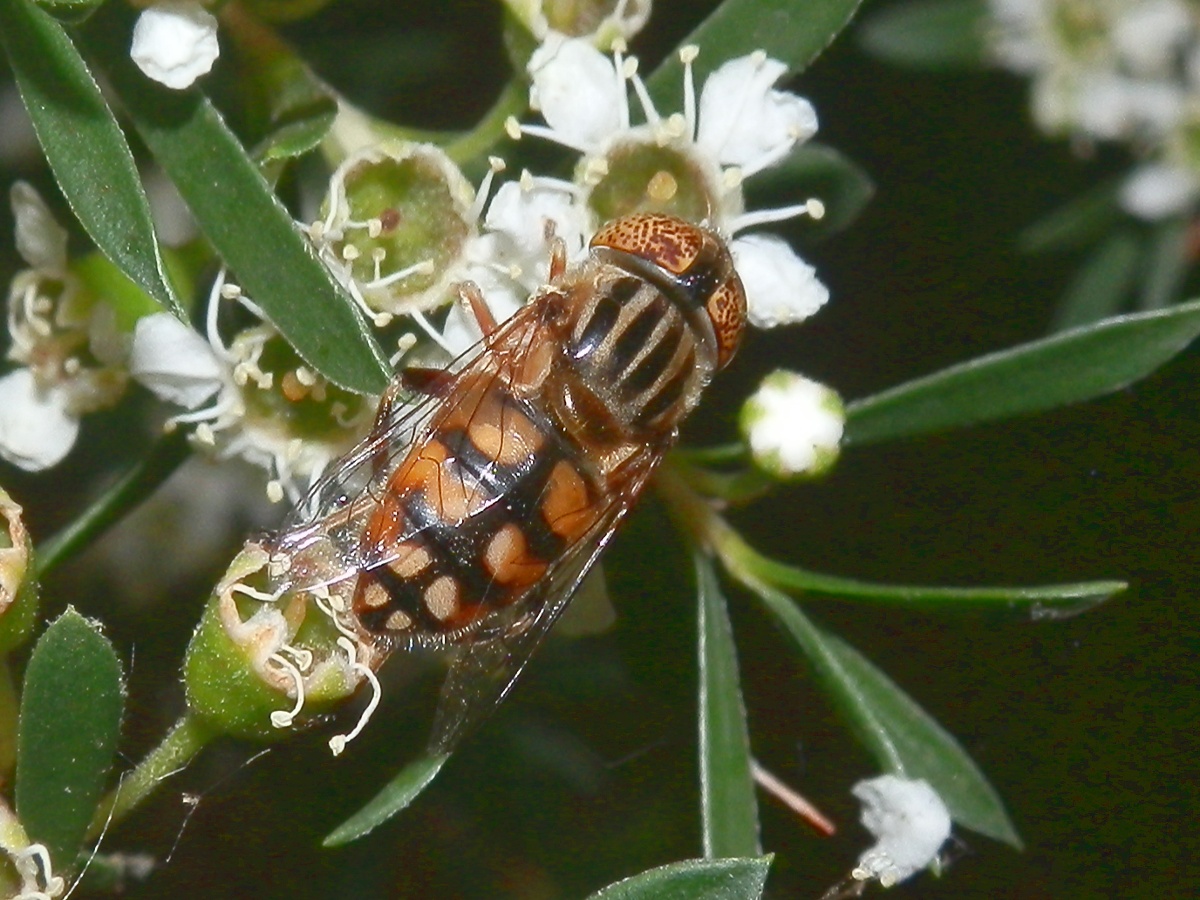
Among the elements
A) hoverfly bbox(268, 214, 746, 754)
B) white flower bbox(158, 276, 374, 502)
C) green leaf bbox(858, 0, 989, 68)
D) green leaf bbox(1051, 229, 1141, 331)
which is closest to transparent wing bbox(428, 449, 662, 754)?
hoverfly bbox(268, 214, 746, 754)

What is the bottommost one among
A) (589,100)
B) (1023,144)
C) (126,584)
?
(1023,144)

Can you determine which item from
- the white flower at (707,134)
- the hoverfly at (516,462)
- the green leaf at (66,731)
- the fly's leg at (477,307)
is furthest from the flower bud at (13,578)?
the white flower at (707,134)

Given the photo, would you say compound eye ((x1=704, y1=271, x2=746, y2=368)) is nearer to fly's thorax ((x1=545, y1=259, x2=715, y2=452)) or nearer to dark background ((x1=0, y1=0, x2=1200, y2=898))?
fly's thorax ((x1=545, y1=259, x2=715, y2=452))

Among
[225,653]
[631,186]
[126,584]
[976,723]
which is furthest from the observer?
[976,723]

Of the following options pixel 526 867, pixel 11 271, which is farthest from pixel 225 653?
pixel 526 867

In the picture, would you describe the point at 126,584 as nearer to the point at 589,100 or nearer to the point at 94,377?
the point at 94,377
